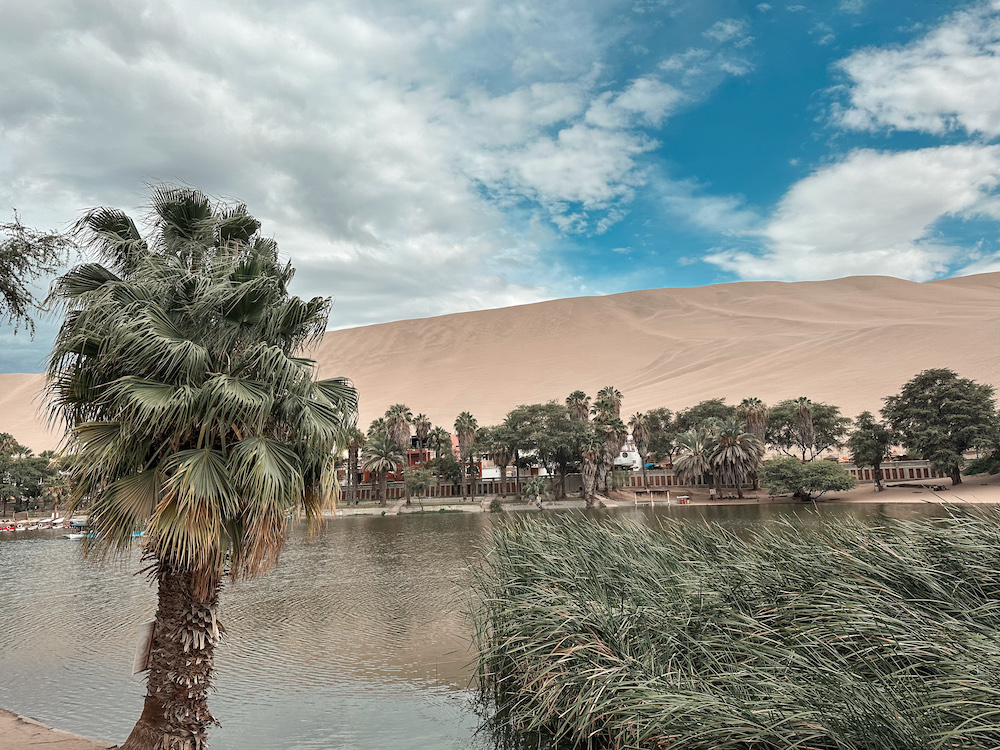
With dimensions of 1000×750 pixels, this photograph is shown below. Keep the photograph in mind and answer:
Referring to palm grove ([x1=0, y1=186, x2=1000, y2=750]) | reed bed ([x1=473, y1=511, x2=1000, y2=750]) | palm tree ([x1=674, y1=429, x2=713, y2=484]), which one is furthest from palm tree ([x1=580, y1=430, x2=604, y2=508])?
palm grove ([x1=0, y1=186, x2=1000, y2=750])

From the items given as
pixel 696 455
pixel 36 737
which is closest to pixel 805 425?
pixel 696 455

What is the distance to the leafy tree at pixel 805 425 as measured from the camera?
61.3 metres

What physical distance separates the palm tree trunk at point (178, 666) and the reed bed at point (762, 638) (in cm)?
378

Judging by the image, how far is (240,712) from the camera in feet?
34.1

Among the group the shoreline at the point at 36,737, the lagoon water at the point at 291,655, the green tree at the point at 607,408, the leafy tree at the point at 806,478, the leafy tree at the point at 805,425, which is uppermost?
the green tree at the point at 607,408

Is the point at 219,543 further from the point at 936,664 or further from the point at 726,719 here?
the point at 936,664

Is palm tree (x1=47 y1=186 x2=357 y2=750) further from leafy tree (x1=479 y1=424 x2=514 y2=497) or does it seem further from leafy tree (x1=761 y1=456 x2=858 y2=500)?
leafy tree (x1=479 y1=424 x2=514 y2=497)

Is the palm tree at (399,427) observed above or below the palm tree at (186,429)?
above

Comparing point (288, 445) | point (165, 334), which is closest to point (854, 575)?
point (288, 445)

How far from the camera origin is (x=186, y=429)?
6918mm

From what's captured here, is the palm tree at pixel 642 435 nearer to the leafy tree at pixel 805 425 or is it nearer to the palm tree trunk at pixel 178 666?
the leafy tree at pixel 805 425

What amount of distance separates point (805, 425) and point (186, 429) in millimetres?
63638

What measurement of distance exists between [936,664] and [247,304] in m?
7.46

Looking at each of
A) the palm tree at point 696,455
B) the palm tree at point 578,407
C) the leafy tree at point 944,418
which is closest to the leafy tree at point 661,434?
the palm tree at point 578,407
